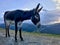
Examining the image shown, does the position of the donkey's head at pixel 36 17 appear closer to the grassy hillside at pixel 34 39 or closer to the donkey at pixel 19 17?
the donkey at pixel 19 17

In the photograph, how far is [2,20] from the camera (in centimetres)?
163

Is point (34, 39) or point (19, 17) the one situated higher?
point (19, 17)

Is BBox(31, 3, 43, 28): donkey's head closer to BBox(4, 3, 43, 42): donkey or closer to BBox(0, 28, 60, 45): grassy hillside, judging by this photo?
BBox(4, 3, 43, 42): donkey

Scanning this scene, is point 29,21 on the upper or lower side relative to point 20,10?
lower

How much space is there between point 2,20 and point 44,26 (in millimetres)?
398

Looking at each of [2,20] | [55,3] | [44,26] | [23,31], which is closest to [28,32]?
[23,31]

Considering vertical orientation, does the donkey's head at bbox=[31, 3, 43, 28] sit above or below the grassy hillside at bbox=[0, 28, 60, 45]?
above

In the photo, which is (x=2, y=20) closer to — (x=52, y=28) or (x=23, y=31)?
(x=23, y=31)

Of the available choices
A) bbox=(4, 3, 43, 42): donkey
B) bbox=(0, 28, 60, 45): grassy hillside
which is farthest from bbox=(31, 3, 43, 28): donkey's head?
bbox=(0, 28, 60, 45): grassy hillside

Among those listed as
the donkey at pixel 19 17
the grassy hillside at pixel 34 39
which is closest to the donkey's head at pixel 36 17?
the donkey at pixel 19 17

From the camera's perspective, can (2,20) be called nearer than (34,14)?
No

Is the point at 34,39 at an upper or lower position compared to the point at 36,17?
lower

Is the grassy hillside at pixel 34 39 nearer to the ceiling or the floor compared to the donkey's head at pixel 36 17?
nearer to the floor

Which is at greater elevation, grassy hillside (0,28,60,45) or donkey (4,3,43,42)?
donkey (4,3,43,42)
